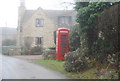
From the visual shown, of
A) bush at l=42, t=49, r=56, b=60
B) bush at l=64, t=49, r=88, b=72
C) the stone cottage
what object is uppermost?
the stone cottage

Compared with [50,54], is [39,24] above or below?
above

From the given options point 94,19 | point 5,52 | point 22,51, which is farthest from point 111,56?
point 5,52

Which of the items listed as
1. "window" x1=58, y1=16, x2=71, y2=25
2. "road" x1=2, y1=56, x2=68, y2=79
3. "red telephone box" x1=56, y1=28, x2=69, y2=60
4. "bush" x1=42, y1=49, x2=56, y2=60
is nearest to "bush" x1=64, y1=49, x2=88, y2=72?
"road" x1=2, y1=56, x2=68, y2=79

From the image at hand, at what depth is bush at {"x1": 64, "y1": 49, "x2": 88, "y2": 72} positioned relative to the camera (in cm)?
1070

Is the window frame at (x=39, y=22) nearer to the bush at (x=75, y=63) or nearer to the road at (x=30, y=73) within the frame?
the road at (x=30, y=73)

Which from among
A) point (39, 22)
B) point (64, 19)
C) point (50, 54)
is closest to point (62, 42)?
point (50, 54)

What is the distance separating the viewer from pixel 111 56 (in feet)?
30.1

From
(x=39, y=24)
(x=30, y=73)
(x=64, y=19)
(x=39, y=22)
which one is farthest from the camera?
(x=64, y=19)

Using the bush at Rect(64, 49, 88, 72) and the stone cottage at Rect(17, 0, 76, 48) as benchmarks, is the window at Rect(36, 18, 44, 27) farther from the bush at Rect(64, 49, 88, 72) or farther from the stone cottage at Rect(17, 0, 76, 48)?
the bush at Rect(64, 49, 88, 72)

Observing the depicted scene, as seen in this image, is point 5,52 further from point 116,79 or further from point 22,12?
point 116,79

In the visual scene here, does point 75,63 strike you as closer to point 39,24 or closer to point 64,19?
point 39,24

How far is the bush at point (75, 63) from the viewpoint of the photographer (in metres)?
10.7

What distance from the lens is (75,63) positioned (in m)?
10.7

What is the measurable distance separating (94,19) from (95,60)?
6.44 ft
